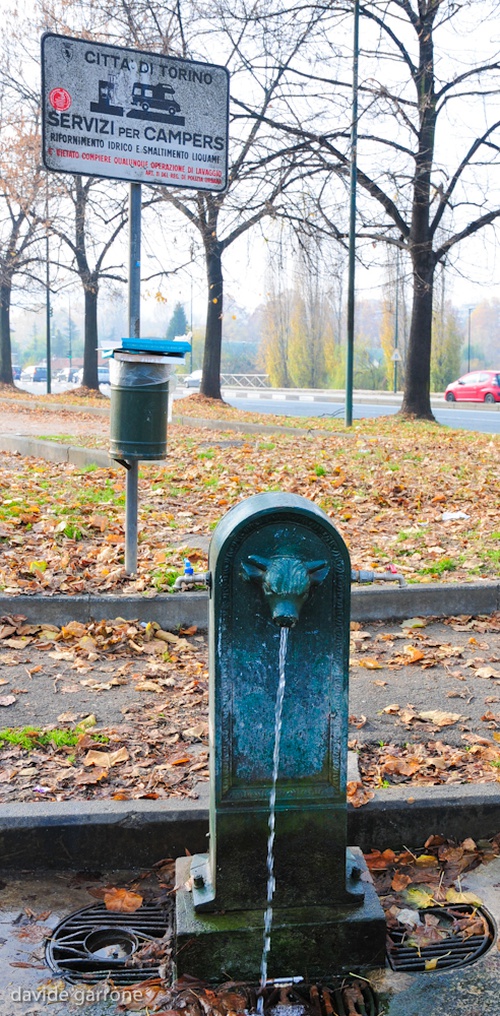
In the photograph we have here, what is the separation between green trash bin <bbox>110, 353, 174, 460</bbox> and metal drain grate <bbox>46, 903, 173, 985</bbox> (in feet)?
9.65

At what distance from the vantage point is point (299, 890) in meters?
2.63

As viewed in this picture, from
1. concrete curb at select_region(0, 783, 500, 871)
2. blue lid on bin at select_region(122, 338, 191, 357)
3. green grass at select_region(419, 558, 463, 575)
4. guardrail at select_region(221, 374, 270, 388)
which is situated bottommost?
concrete curb at select_region(0, 783, 500, 871)

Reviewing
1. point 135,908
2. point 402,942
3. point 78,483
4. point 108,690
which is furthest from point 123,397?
point 78,483

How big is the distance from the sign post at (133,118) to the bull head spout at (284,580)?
3.10 metres

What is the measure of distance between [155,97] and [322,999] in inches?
184

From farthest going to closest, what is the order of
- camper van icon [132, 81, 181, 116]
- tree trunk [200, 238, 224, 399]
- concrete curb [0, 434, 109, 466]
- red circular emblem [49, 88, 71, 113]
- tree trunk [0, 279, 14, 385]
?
tree trunk [0, 279, 14, 385] < tree trunk [200, 238, 224, 399] < concrete curb [0, 434, 109, 466] < camper van icon [132, 81, 181, 116] < red circular emblem [49, 88, 71, 113]

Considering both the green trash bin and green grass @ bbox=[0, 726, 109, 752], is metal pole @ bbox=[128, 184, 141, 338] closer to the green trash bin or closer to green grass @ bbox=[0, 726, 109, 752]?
the green trash bin

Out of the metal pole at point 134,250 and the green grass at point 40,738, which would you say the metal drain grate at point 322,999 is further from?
the metal pole at point 134,250

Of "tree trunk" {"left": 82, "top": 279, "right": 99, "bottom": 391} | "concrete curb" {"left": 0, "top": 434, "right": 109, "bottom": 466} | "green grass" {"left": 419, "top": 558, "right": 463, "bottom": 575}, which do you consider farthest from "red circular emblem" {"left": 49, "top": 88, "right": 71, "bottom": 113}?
"tree trunk" {"left": 82, "top": 279, "right": 99, "bottom": 391}

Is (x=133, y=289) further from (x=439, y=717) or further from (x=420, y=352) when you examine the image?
(x=420, y=352)

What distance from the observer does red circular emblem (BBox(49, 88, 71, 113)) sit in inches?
→ 200

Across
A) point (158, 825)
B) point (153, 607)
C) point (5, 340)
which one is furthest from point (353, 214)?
point (5, 340)

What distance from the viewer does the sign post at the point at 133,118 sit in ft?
16.7

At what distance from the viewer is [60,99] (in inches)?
201
